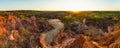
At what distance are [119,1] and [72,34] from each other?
1755 millimetres

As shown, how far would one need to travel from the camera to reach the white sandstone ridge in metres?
14.4

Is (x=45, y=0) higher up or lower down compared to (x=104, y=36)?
higher up

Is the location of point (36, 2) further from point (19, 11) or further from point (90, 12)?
point (90, 12)

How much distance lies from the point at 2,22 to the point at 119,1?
3.71 m

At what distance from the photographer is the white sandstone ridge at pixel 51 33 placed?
14414 millimetres

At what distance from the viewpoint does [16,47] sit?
1451 centimetres

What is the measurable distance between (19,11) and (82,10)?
6.44 feet

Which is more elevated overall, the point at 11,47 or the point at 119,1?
the point at 119,1

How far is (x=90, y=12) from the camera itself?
14.3 meters

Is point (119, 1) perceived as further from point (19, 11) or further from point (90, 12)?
point (19, 11)

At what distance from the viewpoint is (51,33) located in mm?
14539

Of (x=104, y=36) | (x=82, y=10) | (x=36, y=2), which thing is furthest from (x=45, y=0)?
(x=104, y=36)

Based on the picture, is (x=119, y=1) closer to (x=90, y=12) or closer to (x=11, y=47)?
(x=90, y=12)

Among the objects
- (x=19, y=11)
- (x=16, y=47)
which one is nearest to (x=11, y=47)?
(x=16, y=47)
